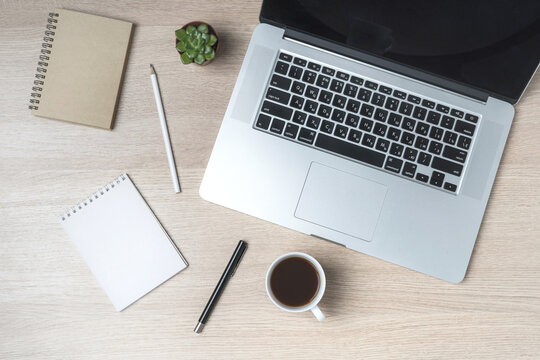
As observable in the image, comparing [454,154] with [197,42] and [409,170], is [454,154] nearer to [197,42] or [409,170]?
[409,170]

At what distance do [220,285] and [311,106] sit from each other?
37 cm

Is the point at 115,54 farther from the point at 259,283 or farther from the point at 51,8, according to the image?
the point at 259,283

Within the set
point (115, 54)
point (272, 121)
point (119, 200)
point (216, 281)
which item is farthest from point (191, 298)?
point (115, 54)

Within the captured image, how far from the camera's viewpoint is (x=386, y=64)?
32.0 inches

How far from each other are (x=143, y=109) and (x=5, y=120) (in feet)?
0.91

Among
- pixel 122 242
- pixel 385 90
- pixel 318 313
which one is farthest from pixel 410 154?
pixel 122 242

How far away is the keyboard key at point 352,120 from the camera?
0.81 metres

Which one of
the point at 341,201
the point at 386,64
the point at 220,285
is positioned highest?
the point at 386,64

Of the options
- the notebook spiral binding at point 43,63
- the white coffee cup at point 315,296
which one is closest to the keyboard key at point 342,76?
the white coffee cup at point 315,296

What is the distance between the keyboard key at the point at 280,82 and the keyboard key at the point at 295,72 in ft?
0.04

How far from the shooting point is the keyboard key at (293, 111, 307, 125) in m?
0.81

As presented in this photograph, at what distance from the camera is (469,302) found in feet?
2.66

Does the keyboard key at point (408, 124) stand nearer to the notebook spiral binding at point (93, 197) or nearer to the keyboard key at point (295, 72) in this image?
the keyboard key at point (295, 72)

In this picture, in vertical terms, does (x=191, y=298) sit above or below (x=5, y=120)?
below
